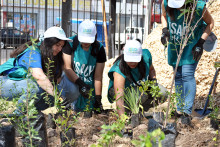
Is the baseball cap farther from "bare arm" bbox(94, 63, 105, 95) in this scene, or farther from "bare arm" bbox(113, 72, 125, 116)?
"bare arm" bbox(94, 63, 105, 95)

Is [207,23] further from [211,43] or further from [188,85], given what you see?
[188,85]

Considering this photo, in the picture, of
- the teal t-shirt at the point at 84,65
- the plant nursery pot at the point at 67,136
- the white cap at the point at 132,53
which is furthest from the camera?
the teal t-shirt at the point at 84,65

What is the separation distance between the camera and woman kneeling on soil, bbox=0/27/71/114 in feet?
10.2

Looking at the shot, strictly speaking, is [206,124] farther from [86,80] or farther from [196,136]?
[86,80]

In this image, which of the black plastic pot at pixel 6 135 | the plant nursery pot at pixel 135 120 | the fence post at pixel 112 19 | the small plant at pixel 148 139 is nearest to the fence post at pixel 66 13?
the fence post at pixel 112 19

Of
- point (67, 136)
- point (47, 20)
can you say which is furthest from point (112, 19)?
point (47, 20)

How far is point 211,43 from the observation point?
372 cm

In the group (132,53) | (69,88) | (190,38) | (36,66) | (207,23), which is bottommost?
(69,88)

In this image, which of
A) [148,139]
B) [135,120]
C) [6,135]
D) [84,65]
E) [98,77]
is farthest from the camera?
[98,77]

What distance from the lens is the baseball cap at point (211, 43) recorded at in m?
3.70

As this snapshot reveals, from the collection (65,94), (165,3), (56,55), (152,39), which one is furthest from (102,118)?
(152,39)

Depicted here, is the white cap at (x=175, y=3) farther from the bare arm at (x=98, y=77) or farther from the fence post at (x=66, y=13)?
the fence post at (x=66, y=13)

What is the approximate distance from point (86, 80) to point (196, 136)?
1.71m

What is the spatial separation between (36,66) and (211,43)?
6.14 ft
